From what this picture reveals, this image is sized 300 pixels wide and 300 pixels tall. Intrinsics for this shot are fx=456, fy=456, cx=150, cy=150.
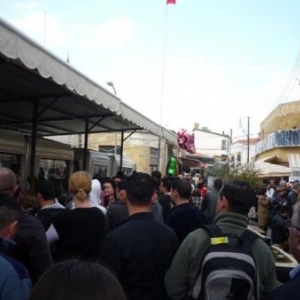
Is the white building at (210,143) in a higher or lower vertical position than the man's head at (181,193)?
higher

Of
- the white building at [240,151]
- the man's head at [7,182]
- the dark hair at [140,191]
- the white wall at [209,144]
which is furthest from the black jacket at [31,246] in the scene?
the white wall at [209,144]

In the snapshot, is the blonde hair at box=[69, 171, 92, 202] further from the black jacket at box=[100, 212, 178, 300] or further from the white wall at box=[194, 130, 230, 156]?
the white wall at box=[194, 130, 230, 156]

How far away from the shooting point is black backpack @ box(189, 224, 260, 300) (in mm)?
2629

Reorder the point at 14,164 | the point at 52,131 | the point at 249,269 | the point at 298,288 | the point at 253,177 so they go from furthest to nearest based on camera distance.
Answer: the point at 253,177 < the point at 52,131 < the point at 14,164 < the point at 249,269 < the point at 298,288

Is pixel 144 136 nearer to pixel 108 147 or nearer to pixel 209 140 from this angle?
pixel 108 147

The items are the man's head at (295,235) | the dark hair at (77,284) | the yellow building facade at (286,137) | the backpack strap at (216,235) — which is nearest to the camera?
the dark hair at (77,284)

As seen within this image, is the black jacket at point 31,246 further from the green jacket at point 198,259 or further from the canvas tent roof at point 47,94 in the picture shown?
the canvas tent roof at point 47,94

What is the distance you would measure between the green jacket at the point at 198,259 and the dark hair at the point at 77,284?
1774mm

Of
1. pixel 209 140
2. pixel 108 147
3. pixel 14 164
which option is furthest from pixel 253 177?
pixel 209 140

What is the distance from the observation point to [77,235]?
3.83 meters

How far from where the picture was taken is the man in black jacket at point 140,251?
2.91 m

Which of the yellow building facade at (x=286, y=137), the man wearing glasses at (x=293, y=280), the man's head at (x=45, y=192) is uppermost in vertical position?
the yellow building facade at (x=286, y=137)

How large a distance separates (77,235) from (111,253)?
1.00 metres

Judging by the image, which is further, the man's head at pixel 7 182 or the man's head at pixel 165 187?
the man's head at pixel 165 187
